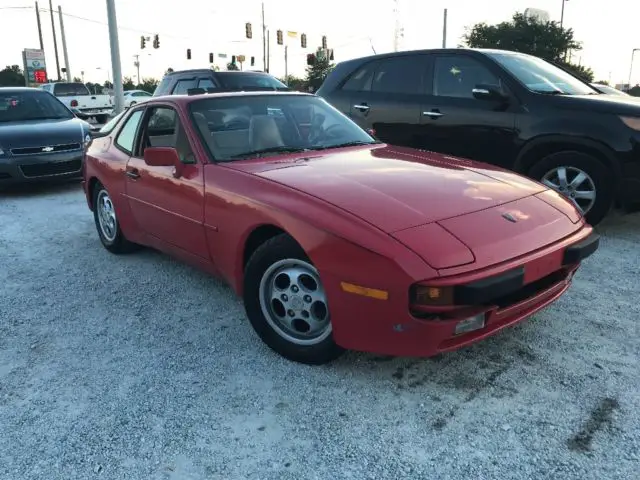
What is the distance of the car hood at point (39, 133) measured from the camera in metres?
7.60

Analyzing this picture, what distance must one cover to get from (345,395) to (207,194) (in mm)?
1464

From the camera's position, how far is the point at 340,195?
2.83 meters

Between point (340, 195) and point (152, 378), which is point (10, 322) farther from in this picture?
point (340, 195)

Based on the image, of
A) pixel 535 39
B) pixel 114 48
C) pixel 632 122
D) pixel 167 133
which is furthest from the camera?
pixel 535 39

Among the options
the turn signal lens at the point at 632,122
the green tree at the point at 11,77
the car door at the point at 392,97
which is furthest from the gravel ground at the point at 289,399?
the green tree at the point at 11,77

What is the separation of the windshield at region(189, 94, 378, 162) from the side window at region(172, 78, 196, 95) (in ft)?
24.5

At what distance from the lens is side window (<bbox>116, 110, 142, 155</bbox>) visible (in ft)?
14.7

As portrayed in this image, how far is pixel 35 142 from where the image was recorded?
25.2 feet

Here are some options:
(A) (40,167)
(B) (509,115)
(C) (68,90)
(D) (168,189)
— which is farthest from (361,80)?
(C) (68,90)

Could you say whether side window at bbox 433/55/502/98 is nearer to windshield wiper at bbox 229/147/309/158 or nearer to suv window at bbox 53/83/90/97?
windshield wiper at bbox 229/147/309/158

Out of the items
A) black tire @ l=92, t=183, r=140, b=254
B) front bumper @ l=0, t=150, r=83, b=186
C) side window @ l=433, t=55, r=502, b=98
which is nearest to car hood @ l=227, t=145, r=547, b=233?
black tire @ l=92, t=183, r=140, b=254

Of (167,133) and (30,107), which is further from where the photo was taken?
(30,107)

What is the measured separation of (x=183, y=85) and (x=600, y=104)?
27.4 feet

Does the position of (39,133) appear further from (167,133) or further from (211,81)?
(167,133)
